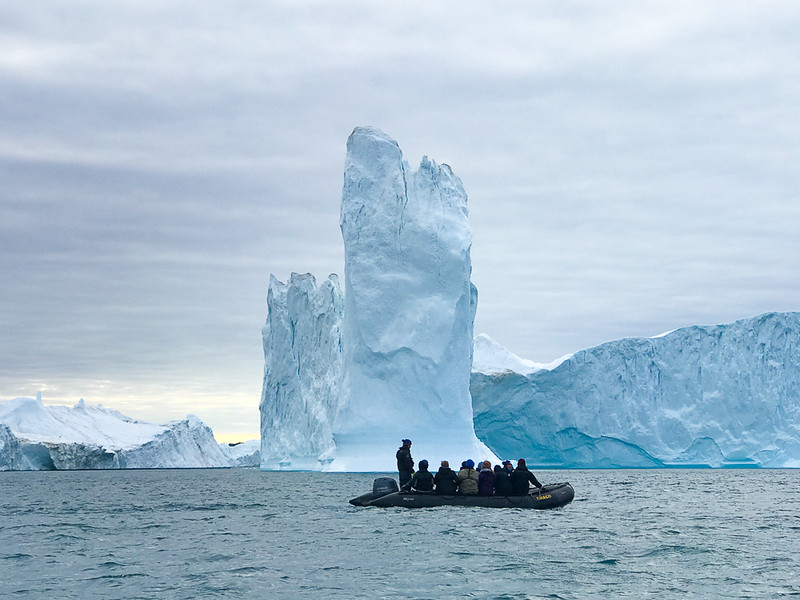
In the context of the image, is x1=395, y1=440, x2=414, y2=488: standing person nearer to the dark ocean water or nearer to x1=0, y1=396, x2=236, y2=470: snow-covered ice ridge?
the dark ocean water

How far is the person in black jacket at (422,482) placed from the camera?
21.1m

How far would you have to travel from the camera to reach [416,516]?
2019 cm

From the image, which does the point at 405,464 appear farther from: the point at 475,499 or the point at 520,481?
the point at 520,481

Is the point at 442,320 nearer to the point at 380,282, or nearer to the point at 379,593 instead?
the point at 380,282

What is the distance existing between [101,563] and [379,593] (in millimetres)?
4715

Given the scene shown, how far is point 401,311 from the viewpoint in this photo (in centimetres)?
3925

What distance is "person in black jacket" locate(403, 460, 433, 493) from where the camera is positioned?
832 inches

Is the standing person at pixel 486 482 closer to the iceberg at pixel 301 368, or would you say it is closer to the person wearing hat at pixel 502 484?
the person wearing hat at pixel 502 484

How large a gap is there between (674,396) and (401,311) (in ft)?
64.2

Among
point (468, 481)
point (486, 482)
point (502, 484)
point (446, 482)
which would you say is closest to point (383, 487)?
point (446, 482)

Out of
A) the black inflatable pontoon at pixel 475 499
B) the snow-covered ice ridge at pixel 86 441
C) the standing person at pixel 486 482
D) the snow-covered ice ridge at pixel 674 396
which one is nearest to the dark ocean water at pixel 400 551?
the black inflatable pontoon at pixel 475 499

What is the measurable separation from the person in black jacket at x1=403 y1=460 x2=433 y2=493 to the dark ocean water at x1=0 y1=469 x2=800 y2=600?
0.49 m

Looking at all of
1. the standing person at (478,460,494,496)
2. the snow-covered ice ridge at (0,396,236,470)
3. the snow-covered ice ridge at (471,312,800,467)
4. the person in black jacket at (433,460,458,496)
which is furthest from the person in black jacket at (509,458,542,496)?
the snow-covered ice ridge at (0,396,236,470)

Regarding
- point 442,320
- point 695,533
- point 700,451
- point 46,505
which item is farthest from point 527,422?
point 695,533
